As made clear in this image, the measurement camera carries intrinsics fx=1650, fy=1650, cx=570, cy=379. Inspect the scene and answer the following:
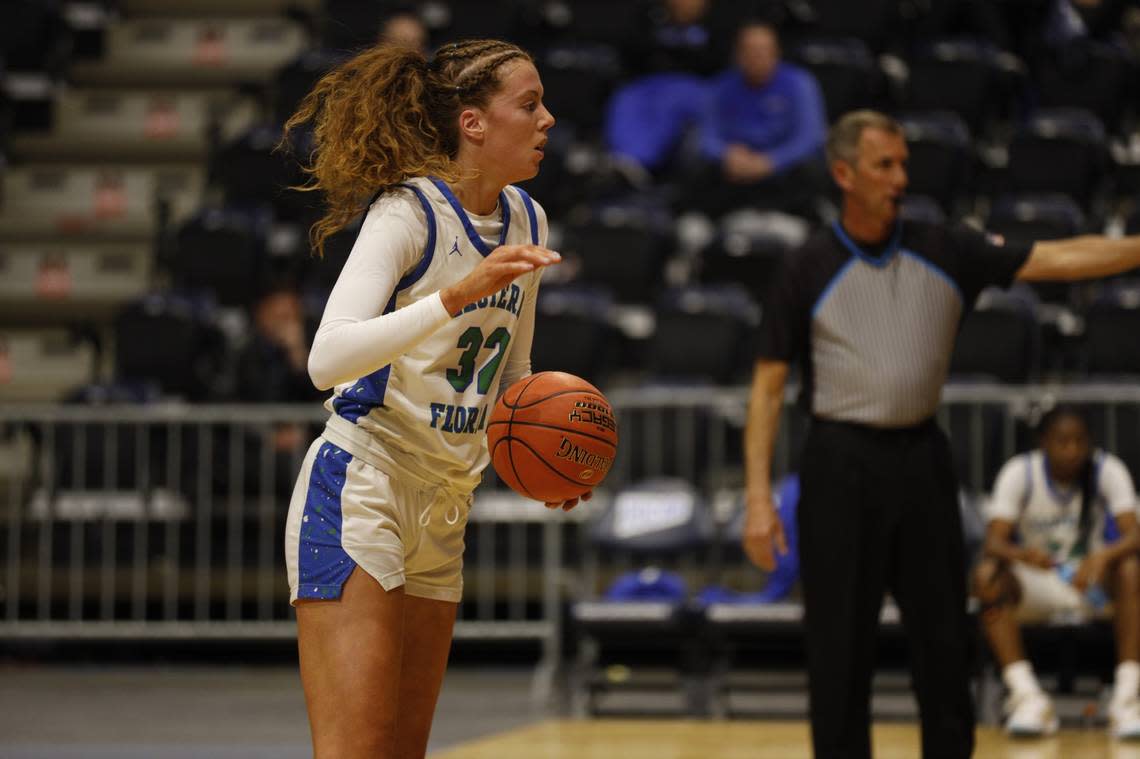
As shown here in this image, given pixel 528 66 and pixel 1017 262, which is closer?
pixel 528 66

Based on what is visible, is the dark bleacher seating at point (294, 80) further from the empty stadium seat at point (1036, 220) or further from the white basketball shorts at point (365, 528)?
the white basketball shorts at point (365, 528)

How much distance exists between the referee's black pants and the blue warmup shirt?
543 cm

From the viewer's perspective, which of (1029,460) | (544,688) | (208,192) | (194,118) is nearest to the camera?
(1029,460)

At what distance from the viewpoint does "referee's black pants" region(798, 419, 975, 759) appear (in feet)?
15.4

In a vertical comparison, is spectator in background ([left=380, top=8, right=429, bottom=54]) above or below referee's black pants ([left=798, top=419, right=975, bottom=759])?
above

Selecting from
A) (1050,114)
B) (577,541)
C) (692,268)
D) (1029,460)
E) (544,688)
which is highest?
(1050,114)

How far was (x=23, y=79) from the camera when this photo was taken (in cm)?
1251

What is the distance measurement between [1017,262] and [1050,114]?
5838 mm

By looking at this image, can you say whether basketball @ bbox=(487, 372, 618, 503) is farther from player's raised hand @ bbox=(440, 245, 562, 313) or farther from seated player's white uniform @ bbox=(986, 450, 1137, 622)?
seated player's white uniform @ bbox=(986, 450, 1137, 622)

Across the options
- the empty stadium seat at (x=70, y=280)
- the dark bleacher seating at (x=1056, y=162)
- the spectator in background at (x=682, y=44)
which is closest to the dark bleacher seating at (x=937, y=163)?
the dark bleacher seating at (x=1056, y=162)

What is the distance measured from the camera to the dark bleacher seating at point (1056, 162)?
973 centimetres

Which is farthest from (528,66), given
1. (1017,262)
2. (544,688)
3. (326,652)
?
(544,688)

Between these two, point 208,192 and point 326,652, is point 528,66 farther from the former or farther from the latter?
point 208,192

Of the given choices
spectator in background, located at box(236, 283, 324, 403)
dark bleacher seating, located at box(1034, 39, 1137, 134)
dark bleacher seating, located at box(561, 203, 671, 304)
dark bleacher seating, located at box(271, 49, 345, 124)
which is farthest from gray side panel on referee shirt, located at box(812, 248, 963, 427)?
dark bleacher seating, located at box(271, 49, 345, 124)
